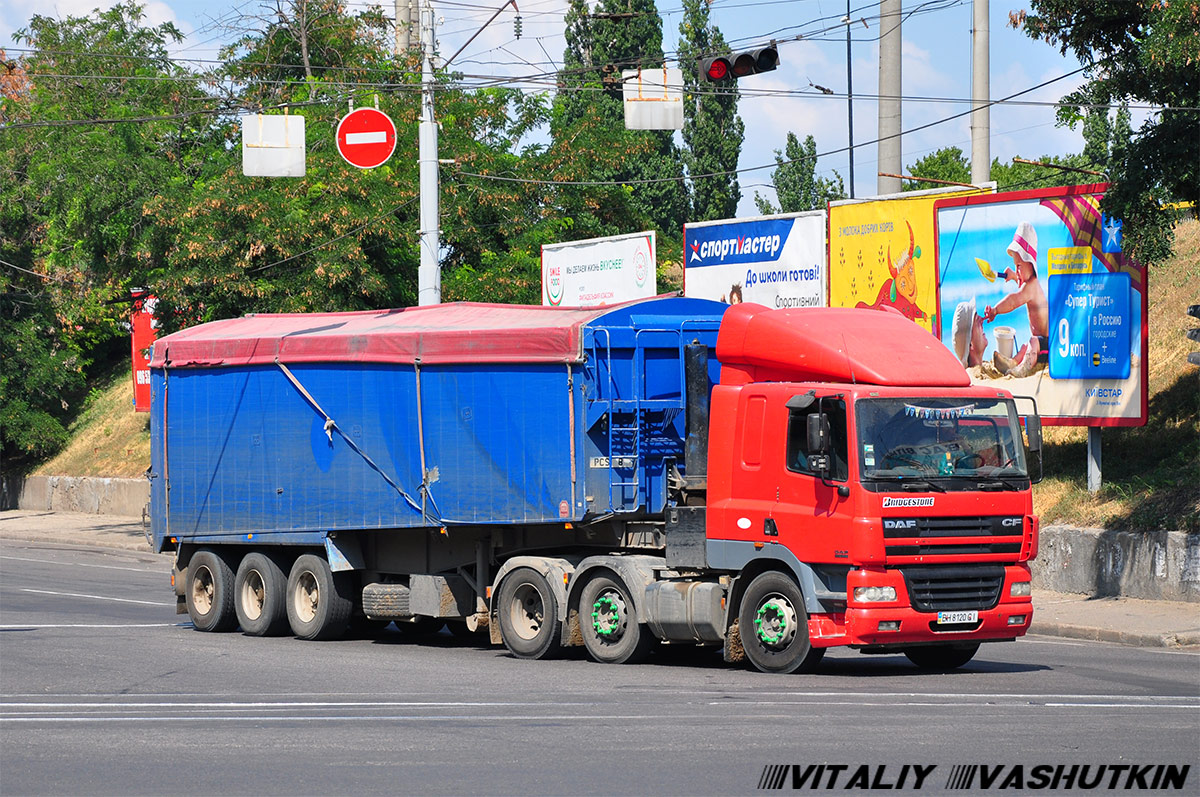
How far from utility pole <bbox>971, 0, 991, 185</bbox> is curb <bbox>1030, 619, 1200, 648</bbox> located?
565 inches

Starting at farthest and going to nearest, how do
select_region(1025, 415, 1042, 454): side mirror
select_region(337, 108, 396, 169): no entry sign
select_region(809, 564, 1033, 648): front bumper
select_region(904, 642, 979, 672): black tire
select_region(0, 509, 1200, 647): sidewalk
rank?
select_region(337, 108, 396, 169): no entry sign, select_region(0, 509, 1200, 647): sidewalk, select_region(904, 642, 979, 672): black tire, select_region(1025, 415, 1042, 454): side mirror, select_region(809, 564, 1033, 648): front bumper

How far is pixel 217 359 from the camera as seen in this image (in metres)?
19.2

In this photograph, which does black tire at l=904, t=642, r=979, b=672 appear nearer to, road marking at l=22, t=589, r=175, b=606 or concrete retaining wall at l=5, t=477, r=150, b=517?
road marking at l=22, t=589, r=175, b=606

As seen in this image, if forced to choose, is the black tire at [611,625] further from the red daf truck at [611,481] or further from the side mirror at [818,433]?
the side mirror at [818,433]

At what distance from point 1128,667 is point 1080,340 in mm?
8933

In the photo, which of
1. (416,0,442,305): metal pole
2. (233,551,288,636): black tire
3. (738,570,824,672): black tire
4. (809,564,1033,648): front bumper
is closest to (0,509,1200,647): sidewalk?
(809,564,1033,648): front bumper

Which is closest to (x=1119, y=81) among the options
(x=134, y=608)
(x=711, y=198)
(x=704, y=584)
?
(x=704, y=584)

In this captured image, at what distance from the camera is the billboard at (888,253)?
25656mm

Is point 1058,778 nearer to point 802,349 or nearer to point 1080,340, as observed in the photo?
point 802,349

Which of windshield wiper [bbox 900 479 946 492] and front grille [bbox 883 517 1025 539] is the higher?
windshield wiper [bbox 900 479 946 492]

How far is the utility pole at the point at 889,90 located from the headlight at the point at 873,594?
1728 centimetres

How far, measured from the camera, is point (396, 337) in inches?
672

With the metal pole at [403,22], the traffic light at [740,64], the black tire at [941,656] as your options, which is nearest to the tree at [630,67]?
the metal pole at [403,22]

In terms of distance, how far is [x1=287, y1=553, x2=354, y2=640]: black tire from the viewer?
18.1 meters
